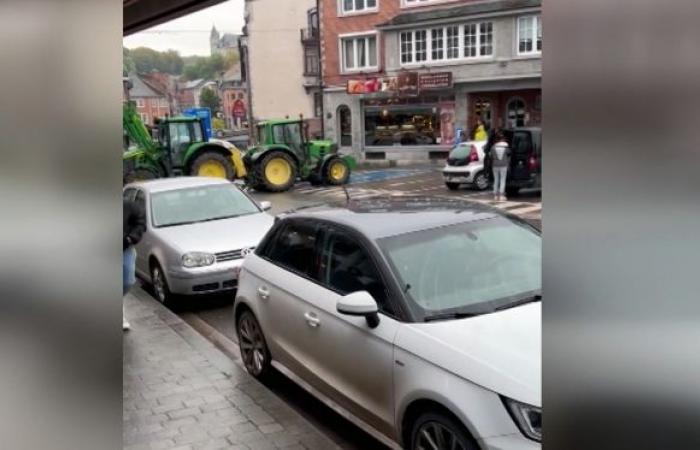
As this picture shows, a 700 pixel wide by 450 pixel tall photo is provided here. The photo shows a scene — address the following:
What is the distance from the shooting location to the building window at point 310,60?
106 feet

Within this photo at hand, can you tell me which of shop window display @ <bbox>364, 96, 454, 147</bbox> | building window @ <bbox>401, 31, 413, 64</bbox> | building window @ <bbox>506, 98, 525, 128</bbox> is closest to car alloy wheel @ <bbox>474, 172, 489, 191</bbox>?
building window @ <bbox>506, 98, 525, 128</bbox>

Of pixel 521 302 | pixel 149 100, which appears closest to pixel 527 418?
pixel 521 302

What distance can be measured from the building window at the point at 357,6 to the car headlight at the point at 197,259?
77.5ft

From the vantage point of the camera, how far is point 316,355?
12.5ft

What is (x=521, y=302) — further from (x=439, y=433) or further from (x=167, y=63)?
(x=167, y=63)

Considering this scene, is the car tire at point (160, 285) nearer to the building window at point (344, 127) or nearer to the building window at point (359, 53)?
the building window at point (359, 53)

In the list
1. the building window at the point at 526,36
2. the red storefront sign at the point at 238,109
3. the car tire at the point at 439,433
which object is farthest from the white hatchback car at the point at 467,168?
the red storefront sign at the point at 238,109

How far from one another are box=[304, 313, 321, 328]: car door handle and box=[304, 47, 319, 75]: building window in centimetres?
2926

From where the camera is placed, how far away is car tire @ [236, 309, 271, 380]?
178 inches
